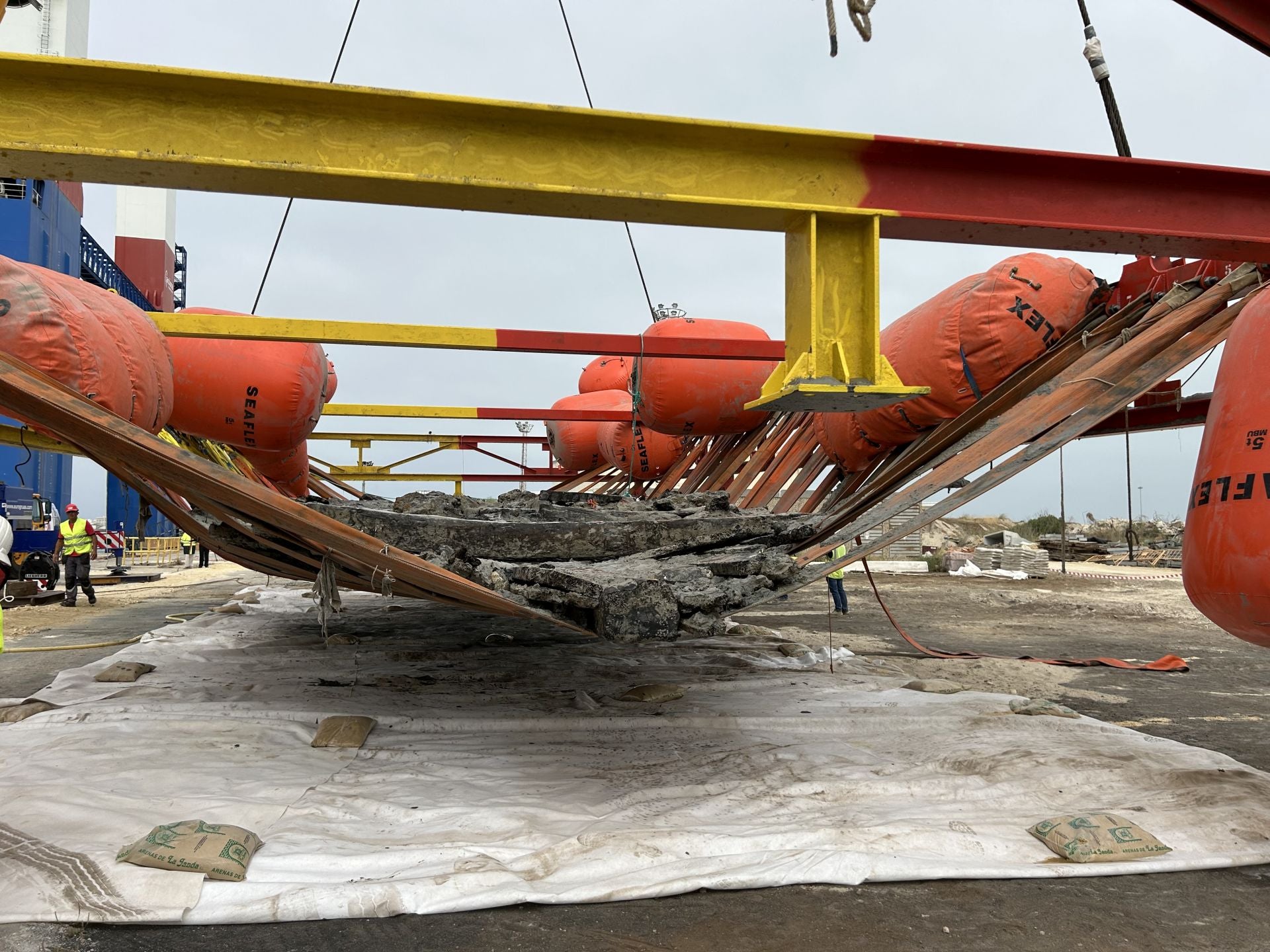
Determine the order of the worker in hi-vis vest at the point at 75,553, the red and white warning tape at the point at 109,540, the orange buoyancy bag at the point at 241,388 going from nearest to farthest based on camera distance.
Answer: the orange buoyancy bag at the point at 241,388 → the worker in hi-vis vest at the point at 75,553 → the red and white warning tape at the point at 109,540

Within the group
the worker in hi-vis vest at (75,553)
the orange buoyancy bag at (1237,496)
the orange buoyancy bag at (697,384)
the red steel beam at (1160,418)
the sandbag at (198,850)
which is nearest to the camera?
the sandbag at (198,850)

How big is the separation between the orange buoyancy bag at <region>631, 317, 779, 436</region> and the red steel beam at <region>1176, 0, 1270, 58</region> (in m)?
3.75

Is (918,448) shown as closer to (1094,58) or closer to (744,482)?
(1094,58)

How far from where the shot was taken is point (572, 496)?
5883 millimetres

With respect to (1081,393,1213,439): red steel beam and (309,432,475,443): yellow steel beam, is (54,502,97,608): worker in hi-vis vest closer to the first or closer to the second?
(309,432,475,443): yellow steel beam

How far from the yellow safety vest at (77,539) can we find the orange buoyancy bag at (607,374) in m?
6.56

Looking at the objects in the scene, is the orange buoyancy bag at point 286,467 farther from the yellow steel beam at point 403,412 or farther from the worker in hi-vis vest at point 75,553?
the worker in hi-vis vest at point 75,553

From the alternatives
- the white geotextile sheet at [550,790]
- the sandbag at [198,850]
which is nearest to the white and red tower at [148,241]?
the white geotextile sheet at [550,790]

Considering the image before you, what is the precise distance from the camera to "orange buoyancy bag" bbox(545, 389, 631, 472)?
10.1 meters

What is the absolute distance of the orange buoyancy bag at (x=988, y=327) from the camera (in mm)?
3943

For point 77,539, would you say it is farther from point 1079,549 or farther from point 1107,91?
point 1079,549

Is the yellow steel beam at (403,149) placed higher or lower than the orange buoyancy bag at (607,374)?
lower

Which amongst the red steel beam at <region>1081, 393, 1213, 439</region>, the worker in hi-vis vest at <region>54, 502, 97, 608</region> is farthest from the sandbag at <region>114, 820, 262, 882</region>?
the worker in hi-vis vest at <region>54, 502, 97, 608</region>

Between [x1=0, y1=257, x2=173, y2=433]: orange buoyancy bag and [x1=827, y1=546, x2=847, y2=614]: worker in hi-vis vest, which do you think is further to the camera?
[x1=827, y1=546, x2=847, y2=614]: worker in hi-vis vest
